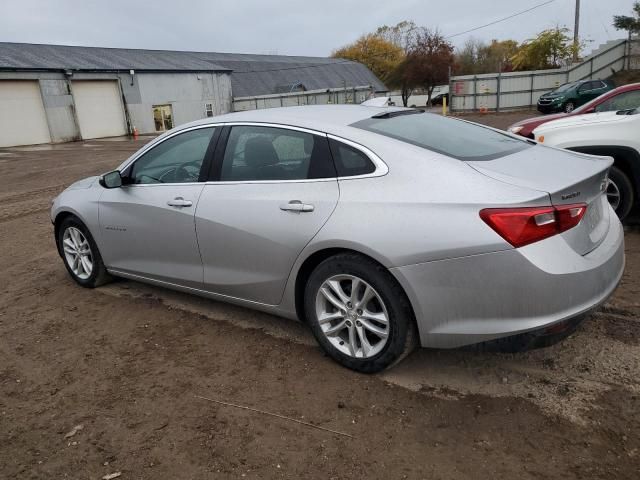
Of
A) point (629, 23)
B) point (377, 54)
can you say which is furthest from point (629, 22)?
point (377, 54)

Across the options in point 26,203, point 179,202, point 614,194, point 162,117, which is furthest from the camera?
point 162,117

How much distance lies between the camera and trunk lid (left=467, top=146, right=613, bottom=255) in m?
2.67

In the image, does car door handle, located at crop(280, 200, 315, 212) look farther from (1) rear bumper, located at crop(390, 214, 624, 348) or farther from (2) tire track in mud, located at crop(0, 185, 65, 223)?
(2) tire track in mud, located at crop(0, 185, 65, 223)

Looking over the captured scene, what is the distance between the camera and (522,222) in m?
2.51

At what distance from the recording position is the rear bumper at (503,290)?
8.25 ft

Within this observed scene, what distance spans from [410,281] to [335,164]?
888 millimetres

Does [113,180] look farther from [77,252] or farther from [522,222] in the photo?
[522,222]

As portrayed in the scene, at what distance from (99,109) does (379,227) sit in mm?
32245

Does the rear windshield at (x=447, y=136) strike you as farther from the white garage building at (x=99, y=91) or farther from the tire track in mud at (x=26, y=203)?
the white garage building at (x=99, y=91)

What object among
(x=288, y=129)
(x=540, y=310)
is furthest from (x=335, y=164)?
(x=540, y=310)

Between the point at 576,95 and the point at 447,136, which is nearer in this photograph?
the point at 447,136

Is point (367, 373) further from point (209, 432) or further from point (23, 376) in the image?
point (23, 376)

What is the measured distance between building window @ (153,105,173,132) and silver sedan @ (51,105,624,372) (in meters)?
32.8

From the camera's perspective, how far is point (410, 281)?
2.74m
